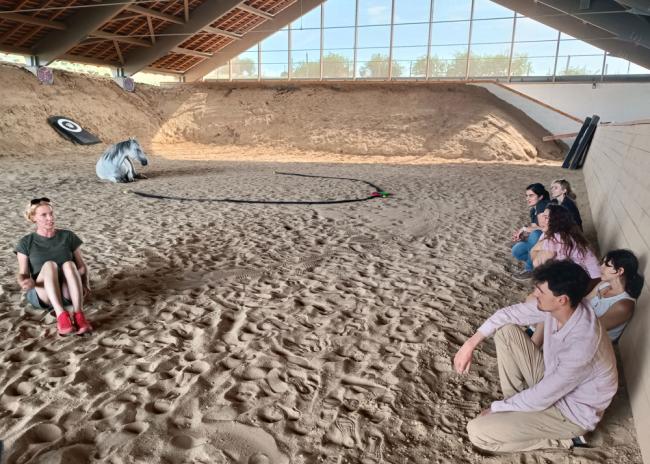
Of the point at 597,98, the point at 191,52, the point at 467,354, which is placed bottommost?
the point at 467,354

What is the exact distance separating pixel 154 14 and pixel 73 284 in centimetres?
1603

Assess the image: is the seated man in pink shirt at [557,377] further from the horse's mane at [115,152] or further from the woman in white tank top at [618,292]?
the horse's mane at [115,152]

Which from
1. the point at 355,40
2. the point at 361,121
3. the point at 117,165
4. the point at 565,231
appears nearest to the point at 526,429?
the point at 565,231

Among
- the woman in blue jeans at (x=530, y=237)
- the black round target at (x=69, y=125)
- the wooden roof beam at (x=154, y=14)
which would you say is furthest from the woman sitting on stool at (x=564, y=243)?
the black round target at (x=69, y=125)

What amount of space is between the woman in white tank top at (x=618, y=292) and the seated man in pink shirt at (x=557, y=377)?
805mm

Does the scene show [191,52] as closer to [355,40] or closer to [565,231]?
[355,40]

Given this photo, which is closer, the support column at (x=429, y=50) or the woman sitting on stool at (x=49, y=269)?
the woman sitting on stool at (x=49, y=269)

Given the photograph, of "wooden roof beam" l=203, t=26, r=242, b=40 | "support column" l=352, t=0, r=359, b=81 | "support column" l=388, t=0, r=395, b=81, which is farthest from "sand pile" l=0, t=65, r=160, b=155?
"support column" l=388, t=0, r=395, b=81

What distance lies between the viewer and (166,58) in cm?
2130

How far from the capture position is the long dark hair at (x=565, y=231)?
12.8 feet

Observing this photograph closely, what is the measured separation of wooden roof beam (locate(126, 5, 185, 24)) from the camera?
51.5 ft

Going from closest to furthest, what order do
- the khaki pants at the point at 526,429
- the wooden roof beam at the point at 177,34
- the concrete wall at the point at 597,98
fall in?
the khaki pants at the point at 526,429
the concrete wall at the point at 597,98
the wooden roof beam at the point at 177,34

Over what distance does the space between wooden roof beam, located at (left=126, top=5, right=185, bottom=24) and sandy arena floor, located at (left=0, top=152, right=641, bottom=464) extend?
11.1 metres

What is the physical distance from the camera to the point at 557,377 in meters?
2.25
